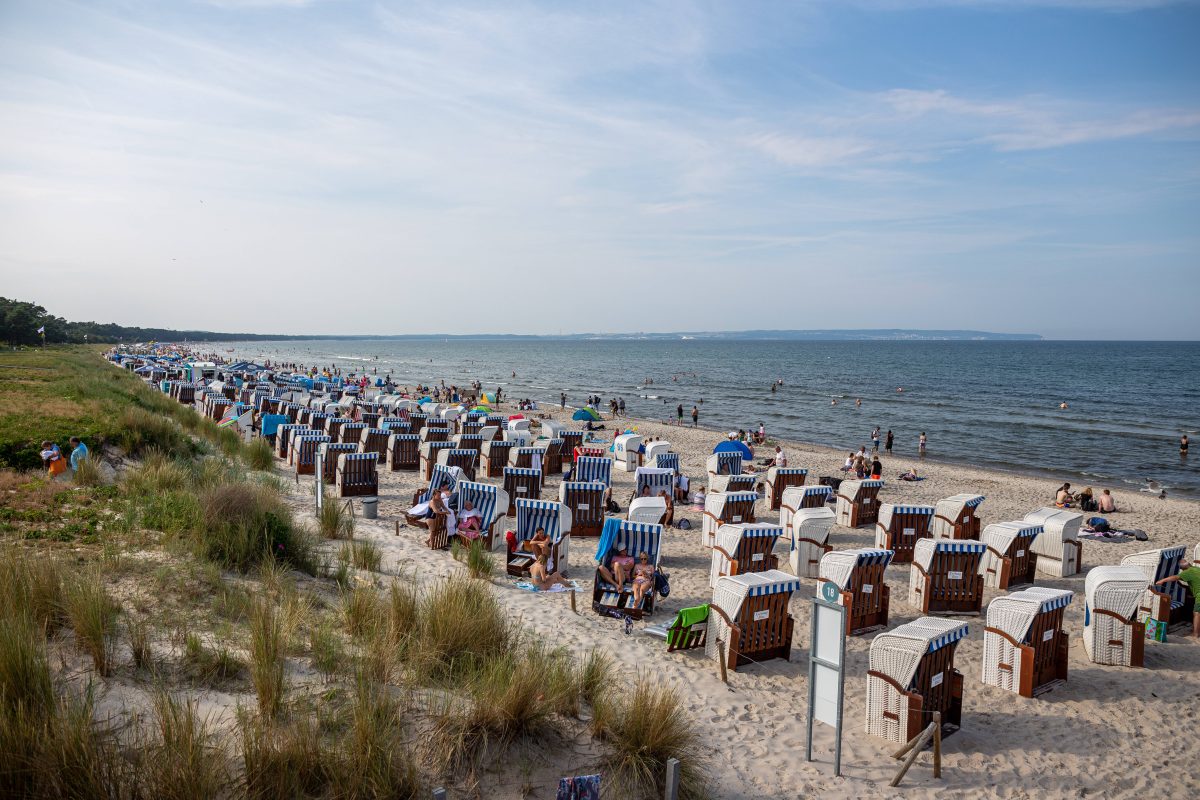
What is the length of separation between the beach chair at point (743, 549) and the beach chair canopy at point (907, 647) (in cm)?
345

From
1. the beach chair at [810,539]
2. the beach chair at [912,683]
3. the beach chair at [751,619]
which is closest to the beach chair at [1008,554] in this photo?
the beach chair at [810,539]

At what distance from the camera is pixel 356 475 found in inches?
666

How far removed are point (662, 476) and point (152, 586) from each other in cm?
1039

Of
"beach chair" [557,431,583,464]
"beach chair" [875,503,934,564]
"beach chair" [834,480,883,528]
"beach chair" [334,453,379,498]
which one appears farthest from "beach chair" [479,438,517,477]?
"beach chair" [875,503,934,564]

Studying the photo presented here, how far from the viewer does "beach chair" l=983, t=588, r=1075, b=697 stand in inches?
291

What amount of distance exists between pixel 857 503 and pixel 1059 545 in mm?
3963

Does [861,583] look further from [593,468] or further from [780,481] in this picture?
[593,468]

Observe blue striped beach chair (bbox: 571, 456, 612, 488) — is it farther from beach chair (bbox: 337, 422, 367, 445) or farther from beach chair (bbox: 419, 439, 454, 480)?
beach chair (bbox: 337, 422, 367, 445)

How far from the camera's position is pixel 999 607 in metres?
7.62

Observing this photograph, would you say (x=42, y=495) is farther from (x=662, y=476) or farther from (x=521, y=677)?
(x=662, y=476)

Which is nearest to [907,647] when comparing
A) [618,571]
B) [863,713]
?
[863,713]

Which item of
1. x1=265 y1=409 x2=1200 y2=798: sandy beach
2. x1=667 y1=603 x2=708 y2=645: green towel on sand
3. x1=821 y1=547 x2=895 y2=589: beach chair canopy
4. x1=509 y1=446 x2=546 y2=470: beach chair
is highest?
x1=821 y1=547 x2=895 y2=589: beach chair canopy

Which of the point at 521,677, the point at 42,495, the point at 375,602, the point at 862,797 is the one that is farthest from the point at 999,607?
the point at 42,495

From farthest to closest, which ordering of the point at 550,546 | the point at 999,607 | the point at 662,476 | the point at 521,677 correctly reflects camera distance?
1. the point at 662,476
2. the point at 550,546
3. the point at 999,607
4. the point at 521,677
